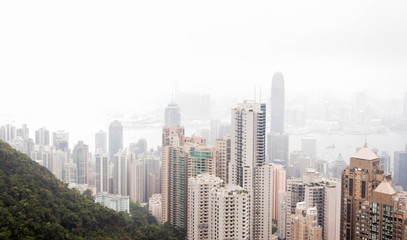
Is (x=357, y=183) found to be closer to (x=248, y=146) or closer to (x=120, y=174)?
(x=248, y=146)

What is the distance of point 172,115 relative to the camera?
891 centimetres

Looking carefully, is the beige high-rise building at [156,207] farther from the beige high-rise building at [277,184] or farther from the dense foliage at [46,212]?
the beige high-rise building at [277,184]

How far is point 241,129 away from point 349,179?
1.48 m

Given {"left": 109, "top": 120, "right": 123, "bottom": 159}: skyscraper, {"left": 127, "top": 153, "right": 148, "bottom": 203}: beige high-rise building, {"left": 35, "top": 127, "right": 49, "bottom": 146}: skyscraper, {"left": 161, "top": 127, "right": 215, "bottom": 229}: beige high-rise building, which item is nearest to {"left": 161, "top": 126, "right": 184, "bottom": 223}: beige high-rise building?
{"left": 161, "top": 127, "right": 215, "bottom": 229}: beige high-rise building

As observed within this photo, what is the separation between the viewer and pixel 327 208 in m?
4.91

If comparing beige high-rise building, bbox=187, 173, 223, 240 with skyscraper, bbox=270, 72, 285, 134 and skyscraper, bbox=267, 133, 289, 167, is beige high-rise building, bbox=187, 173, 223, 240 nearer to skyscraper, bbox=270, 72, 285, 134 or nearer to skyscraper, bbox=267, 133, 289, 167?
skyscraper, bbox=267, 133, 289, 167

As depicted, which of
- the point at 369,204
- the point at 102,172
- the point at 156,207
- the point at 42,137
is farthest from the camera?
the point at 42,137

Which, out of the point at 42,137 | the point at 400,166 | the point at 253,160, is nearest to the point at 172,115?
the point at 42,137

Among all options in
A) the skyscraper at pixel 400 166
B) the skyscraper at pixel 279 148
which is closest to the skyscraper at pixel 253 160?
the skyscraper at pixel 400 166

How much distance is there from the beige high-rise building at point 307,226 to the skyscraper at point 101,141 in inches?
247

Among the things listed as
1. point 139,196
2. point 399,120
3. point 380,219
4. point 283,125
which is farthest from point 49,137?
point 380,219

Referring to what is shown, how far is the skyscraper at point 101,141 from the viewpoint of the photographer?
396 inches

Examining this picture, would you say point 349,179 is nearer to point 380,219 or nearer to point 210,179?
point 380,219

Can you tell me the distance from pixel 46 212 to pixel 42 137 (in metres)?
6.28
